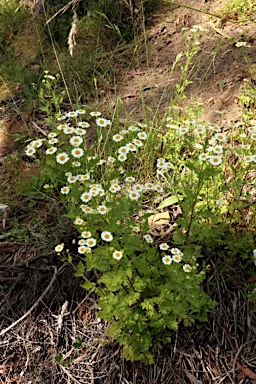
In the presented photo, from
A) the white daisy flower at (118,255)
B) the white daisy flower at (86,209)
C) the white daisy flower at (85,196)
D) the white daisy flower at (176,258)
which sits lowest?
the white daisy flower at (176,258)

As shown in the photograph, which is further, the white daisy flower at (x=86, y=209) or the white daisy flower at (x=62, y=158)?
the white daisy flower at (x=62, y=158)

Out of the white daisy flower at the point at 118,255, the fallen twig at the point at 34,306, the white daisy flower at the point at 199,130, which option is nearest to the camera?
the white daisy flower at the point at 118,255

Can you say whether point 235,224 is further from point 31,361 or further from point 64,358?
point 31,361

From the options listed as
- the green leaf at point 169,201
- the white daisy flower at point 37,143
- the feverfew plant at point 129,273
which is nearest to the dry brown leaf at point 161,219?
the green leaf at point 169,201

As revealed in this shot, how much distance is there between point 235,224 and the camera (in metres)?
2.18

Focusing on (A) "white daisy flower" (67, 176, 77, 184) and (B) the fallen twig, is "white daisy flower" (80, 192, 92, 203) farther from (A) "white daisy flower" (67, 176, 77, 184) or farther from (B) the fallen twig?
(B) the fallen twig

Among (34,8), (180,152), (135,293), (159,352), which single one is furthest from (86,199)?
(34,8)

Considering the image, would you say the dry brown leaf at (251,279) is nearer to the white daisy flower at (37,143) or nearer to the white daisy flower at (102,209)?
the white daisy flower at (102,209)

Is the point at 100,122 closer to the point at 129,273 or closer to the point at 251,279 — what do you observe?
the point at 129,273

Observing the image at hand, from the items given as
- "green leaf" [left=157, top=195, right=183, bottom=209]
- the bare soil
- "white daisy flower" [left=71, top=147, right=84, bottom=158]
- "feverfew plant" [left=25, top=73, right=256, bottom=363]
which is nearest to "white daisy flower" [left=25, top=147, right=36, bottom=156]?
"feverfew plant" [left=25, top=73, right=256, bottom=363]

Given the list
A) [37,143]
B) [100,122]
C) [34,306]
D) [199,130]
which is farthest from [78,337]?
[199,130]

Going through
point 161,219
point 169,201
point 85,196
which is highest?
point 85,196

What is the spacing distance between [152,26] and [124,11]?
0.39m

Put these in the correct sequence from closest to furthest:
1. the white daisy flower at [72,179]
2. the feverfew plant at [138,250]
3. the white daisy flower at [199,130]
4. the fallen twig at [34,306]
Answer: the feverfew plant at [138,250], the white daisy flower at [72,179], the white daisy flower at [199,130], the fallen twig at [34,306]
